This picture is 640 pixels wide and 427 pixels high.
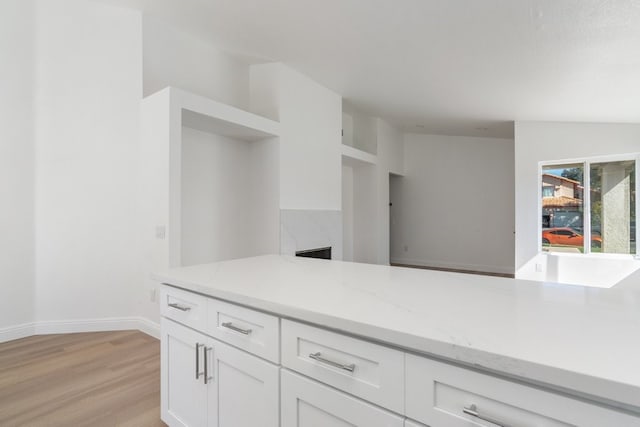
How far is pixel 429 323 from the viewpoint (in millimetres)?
829

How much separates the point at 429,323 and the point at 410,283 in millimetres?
479

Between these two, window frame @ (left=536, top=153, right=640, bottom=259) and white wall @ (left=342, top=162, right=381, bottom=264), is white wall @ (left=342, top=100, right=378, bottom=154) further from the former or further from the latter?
window frame @ (left=536, top=153, right=640, bottom=259)

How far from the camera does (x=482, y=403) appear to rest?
694 millimetres

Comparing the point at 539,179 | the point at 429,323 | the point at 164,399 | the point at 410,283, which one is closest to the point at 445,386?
the point at 429,323

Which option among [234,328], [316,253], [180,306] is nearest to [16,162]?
[180,306]

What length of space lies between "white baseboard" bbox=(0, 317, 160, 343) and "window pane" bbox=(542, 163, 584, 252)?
546cm

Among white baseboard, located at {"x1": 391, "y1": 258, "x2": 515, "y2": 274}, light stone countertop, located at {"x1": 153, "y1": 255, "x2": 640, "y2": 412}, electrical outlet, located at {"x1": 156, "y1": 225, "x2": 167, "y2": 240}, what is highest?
electrical outlet, located at {"x1": 156, "y1": 225, "x2": 167, "y2": 240}

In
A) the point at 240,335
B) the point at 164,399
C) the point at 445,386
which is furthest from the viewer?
the point at 164,399

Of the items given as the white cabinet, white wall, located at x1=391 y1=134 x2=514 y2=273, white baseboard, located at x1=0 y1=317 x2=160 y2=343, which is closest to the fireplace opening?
white baseboard, located at x1=0 y1=317 x2=160 y2=343

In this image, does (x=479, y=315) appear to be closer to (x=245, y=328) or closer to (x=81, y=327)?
(x=245, y=328)

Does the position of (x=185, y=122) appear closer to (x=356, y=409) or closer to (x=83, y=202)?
A: (x=83, y=202)

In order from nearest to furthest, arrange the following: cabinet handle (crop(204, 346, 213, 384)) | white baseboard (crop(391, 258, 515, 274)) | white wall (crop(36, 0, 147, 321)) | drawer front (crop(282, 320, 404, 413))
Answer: drawer front (crop(282, 320, 404, 413)) < cabinet handle (crop(204, 346, 213, 384)) < white wall (crop(36, 0, 147, 321)) < white baseboard (crop(391, 258, 515, 274))

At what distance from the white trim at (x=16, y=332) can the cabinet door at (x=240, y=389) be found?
9.53ft

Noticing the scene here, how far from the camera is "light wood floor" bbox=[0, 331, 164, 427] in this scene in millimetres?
1840
